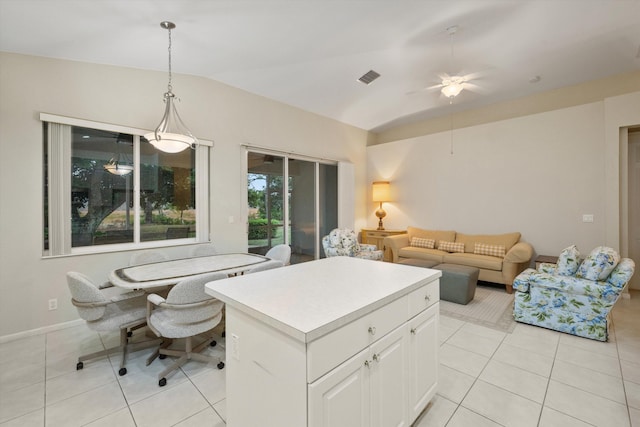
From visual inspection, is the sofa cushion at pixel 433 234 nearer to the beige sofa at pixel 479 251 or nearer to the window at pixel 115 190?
the beige sofa at pixel 479 251

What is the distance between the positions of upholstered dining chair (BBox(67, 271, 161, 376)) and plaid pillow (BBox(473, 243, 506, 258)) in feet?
16.0

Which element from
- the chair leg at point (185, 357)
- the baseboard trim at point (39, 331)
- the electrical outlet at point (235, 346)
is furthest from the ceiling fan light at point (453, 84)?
the baseboard trim at point (39, 331)

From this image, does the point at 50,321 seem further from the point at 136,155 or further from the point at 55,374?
the point at 136,155

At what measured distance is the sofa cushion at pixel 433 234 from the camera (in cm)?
533

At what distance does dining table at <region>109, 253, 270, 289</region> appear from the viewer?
230 cm

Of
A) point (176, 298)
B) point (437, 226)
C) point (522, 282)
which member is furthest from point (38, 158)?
point (437, 226)

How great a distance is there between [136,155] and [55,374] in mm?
2482

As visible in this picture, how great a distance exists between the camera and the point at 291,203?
17.6 ft

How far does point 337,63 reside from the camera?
385cm

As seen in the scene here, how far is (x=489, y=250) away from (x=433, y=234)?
1.07 m

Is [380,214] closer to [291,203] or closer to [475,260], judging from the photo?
[291,203]

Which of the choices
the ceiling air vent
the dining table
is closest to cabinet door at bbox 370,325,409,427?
the dining table

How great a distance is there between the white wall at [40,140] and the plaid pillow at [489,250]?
4088mm

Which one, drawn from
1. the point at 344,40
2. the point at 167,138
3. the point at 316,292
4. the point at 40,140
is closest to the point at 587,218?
the point at 344,40
